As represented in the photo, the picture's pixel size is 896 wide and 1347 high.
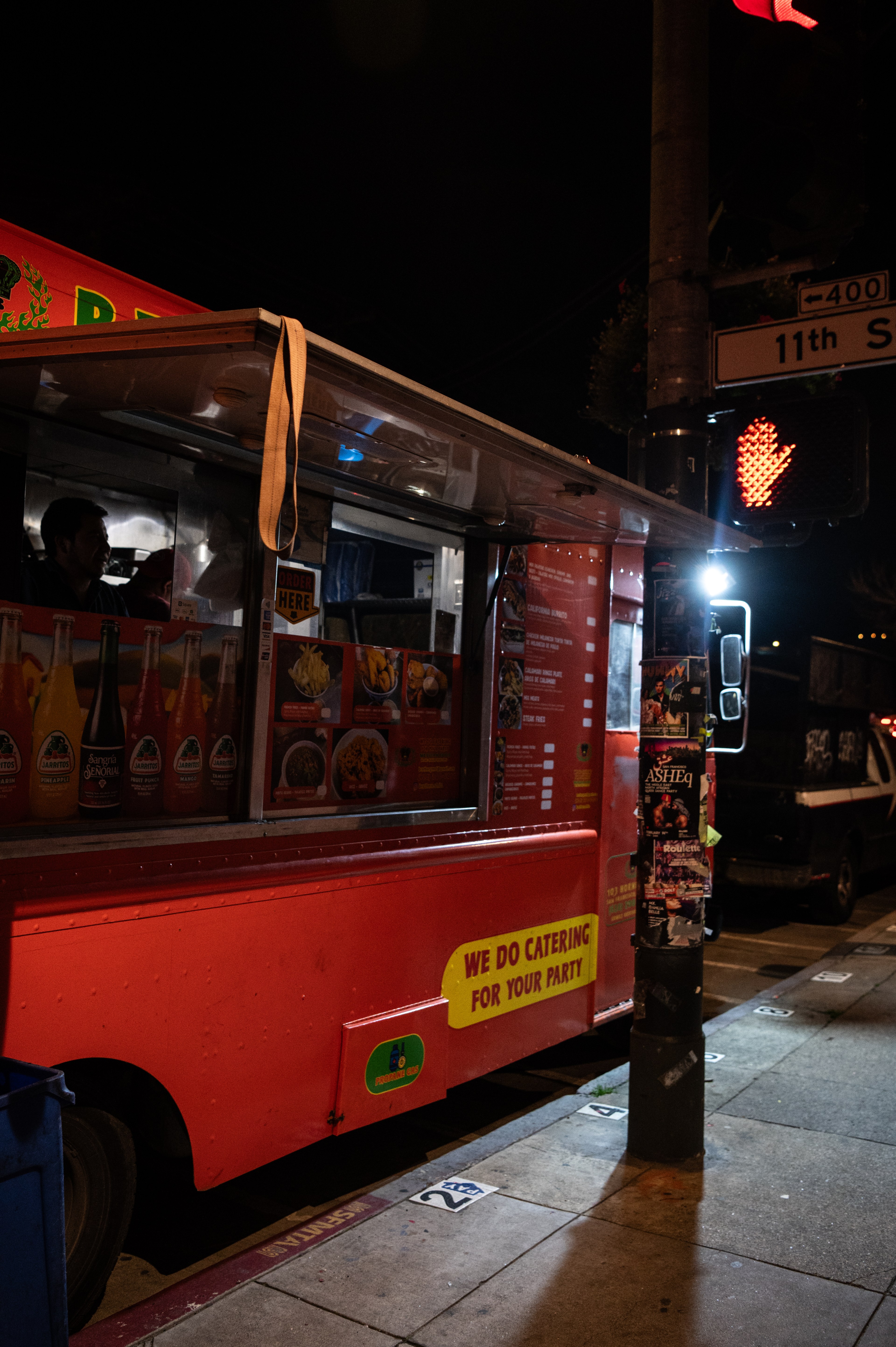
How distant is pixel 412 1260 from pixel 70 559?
2.64m

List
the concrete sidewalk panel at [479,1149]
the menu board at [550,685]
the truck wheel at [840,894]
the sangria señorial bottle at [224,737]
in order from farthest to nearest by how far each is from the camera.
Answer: the truck wheel at [840,894], the menu board at [550,685], the concrete sidewalk panel at [479,1149], the sangria señorial bottle at [224,737]

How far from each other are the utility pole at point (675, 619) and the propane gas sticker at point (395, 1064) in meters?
0.91

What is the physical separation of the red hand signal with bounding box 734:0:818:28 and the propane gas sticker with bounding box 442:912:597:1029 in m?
3.69

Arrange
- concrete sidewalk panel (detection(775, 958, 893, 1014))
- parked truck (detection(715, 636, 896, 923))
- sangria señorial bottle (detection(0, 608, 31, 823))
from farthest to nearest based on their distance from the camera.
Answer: parked truck (detection(715, 636, 896, 923)), concrete sidewalk panel (detection(775, 958, 893, 1014)), sangria señorial bottle (detection(0, 608, 31, 823))

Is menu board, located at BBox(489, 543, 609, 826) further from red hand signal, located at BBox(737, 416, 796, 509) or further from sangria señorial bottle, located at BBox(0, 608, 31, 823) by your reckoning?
sangria señorial bottle, located at BBox(0, 608, 31, 823)

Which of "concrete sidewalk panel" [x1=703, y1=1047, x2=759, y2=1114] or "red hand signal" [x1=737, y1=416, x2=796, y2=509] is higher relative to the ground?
"red hand signal" [x1=737, y1=416, x2=796, y2=509]

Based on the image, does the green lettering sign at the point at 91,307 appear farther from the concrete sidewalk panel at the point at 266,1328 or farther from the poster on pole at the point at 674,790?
the concrete sidewalk panel at the point at 266,1328

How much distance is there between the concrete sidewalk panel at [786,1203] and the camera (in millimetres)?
3455

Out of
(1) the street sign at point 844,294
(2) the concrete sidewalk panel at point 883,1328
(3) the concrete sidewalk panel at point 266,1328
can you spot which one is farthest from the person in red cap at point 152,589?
(2) the concrete sidewalk panel at point 883,1328

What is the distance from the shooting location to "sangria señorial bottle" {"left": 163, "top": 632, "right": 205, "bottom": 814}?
140 inches

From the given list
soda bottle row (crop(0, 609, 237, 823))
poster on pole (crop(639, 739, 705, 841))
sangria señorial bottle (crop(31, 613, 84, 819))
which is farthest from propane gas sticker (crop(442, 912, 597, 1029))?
sangria señorial bottle (crop(31, 613, 84, 819))

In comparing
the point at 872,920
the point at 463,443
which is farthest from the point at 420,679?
the point at 872,920

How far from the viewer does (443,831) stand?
450 centimetres

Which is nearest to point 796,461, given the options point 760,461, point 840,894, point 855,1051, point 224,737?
point 760,461
